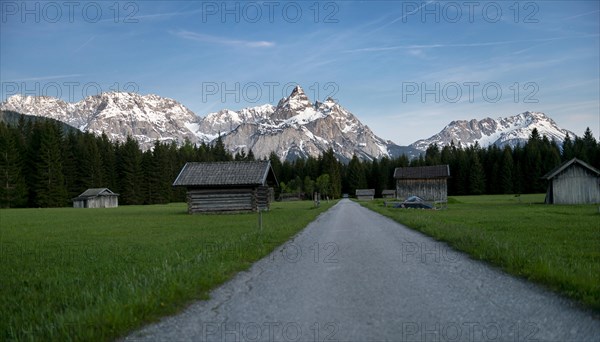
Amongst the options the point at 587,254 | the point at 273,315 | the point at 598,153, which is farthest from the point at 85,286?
the point at 598,153

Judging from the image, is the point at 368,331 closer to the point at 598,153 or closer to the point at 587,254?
the point at 587,254

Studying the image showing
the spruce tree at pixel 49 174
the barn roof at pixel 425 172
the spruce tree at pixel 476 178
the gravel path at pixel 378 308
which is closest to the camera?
the gravel path at pixel 378 308

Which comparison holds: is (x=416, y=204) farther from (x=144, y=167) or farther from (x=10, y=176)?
(x=144, y=167)

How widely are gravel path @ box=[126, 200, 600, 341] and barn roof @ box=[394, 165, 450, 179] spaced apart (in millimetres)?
71277

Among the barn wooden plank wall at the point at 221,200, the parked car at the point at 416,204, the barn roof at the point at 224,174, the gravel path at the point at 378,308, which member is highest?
the barn roof at the point at 224,174

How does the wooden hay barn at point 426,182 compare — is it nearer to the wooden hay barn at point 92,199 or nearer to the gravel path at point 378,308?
the wooden hay barn at point 92,199

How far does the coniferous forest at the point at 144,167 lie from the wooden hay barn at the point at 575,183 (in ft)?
221

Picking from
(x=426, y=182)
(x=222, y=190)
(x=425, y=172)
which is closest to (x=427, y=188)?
(x=426, y=182)

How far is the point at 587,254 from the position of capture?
41.0ft

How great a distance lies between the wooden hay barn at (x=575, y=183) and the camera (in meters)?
50.7

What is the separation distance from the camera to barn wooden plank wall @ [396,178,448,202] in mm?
80625

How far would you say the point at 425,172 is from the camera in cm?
8262

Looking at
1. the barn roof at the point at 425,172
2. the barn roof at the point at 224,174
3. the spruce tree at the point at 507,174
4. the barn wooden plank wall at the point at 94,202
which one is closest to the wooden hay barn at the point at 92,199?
the barn wooden plank wall at the point at 94,202

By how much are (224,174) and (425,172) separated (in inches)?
1769
